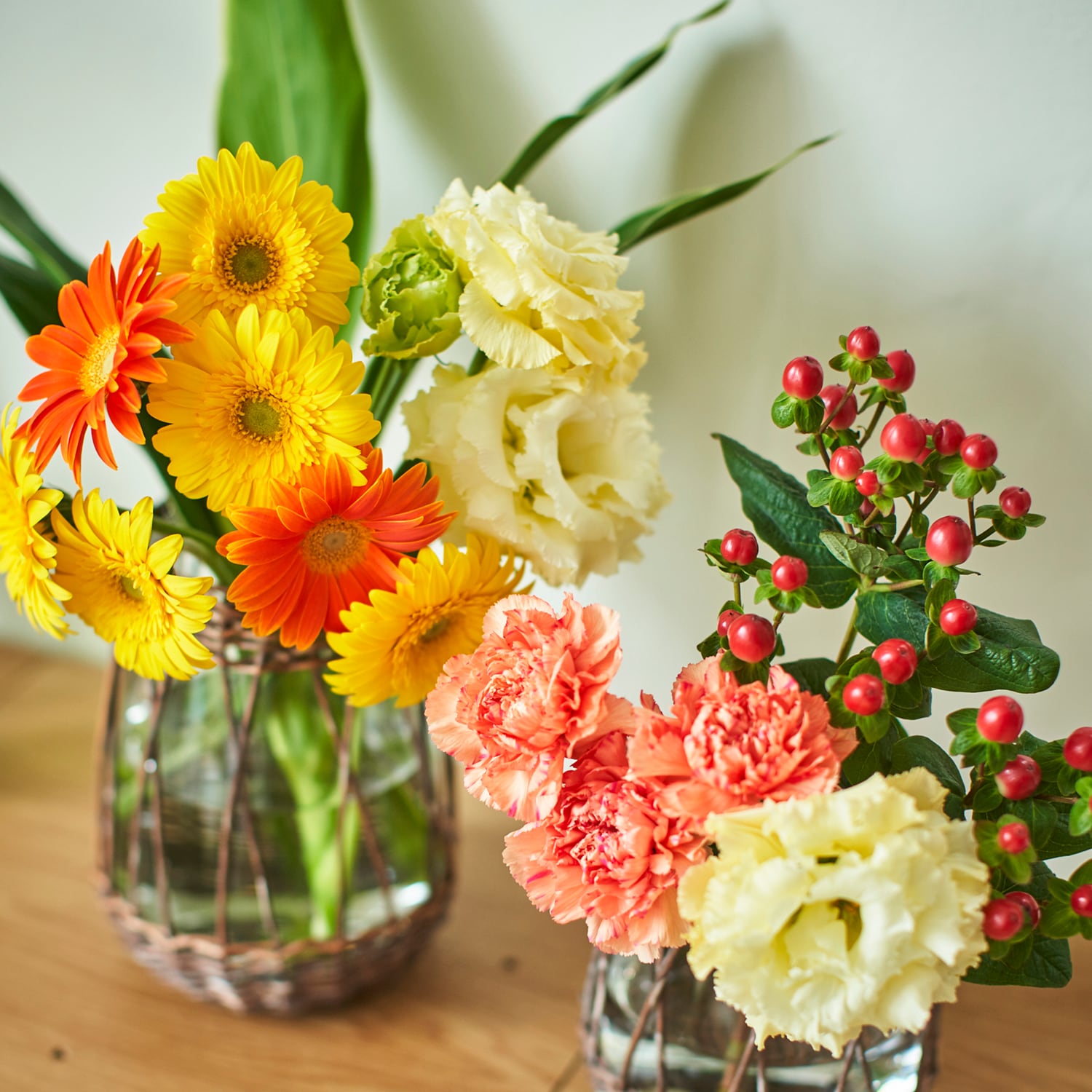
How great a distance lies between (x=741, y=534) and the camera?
0.39 m

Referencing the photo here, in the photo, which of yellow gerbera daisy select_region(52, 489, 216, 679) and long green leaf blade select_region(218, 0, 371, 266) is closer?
yellow gerbera daisy select_region(52, 489, 216, 679)

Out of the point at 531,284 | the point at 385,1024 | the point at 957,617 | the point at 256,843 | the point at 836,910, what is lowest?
the point at 385,1024

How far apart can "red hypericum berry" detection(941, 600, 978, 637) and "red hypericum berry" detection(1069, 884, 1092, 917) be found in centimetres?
9

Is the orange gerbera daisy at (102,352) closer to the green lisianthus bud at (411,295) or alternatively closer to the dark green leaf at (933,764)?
the green lisianthus bud at (411,295)

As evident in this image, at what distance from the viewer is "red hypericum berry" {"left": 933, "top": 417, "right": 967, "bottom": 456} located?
0.38 m

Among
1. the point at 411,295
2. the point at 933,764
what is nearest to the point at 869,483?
the point at 933,764

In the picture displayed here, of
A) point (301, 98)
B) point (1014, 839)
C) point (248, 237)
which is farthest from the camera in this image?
point (301, 98)

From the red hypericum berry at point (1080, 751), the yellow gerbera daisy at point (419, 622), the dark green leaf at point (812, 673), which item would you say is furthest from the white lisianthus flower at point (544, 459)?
the red hypericum berry at point (1080, 751)

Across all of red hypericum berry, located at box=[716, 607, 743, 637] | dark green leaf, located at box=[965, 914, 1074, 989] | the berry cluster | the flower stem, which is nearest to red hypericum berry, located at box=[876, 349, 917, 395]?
the berry cluster

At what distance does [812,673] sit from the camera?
0.41 meters

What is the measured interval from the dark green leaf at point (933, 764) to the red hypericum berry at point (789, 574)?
0.08 metres

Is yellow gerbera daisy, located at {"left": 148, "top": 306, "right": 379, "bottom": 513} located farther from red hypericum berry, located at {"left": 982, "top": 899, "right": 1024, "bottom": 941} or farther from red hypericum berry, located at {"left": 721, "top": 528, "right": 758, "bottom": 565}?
red hypericum berry, located at {"left": 982, "top": 899, "right": 1024, "bottom": 941}

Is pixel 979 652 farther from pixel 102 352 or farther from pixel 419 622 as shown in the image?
pixel 102 352

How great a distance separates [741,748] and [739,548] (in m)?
0.08
